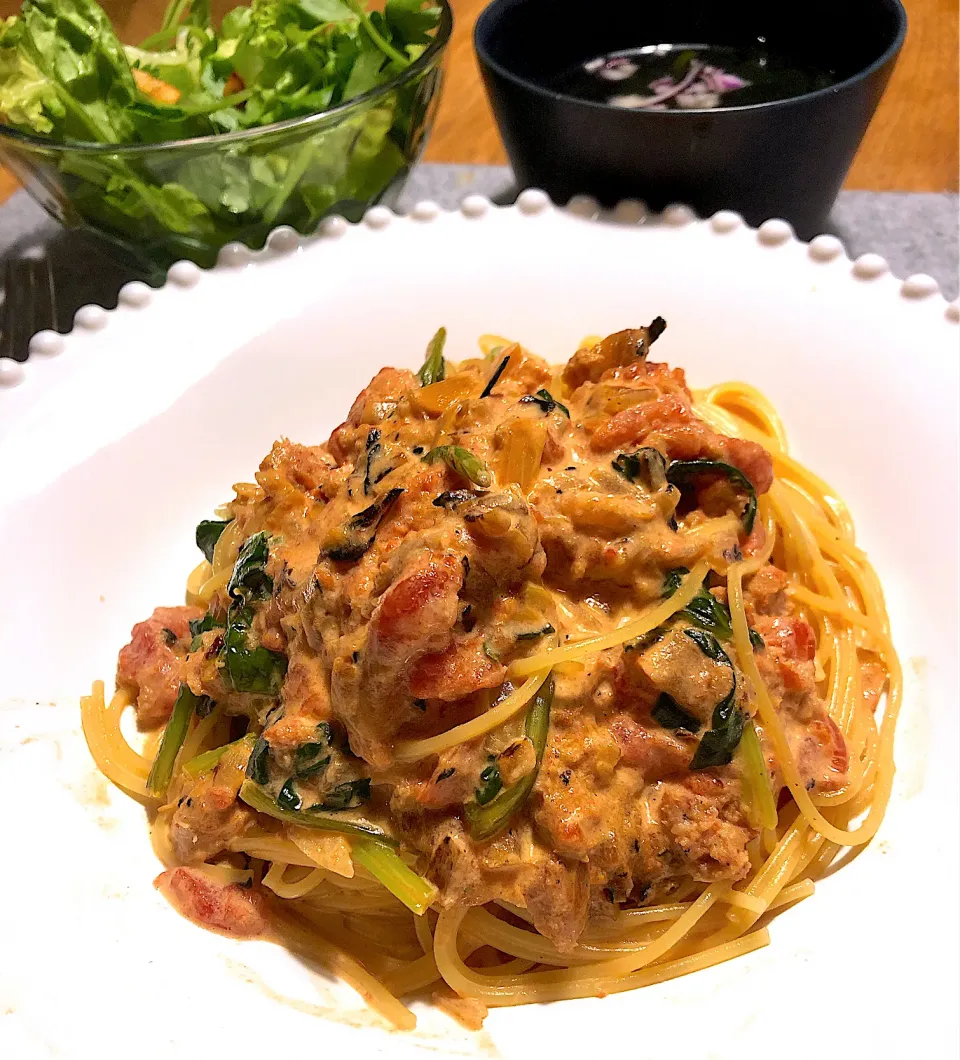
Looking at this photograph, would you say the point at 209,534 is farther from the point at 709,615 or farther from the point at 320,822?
the point at 709,615

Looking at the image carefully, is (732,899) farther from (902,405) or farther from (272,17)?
(272,17)

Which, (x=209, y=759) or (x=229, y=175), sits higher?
(x=229, y=175)

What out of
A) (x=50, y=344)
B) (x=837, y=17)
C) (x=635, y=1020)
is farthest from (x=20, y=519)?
(x=837, y=17)

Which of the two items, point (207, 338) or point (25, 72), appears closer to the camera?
point (207, 338)

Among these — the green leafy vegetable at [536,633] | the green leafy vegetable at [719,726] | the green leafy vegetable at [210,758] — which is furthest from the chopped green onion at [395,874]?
the green leafy vegetable at [719,726]

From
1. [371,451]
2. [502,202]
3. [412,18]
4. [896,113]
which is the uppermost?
[412,18]

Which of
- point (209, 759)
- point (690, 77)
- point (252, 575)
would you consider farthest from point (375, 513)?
point (690, 77)
